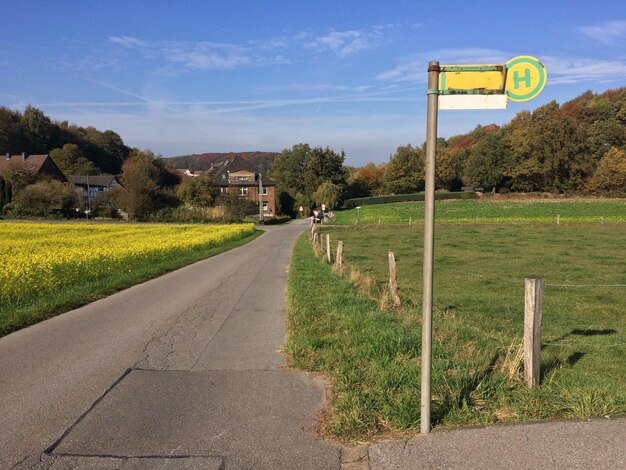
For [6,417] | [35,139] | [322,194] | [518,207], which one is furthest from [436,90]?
[35,139]

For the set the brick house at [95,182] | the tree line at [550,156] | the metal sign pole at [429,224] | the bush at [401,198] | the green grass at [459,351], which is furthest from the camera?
the brick house at [95,182]

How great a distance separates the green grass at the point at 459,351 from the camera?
4059 mm

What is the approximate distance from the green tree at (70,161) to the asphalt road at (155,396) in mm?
111143

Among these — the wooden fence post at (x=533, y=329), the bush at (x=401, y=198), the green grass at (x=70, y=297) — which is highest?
the bush at (x=401, y=198)

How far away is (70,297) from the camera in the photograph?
10.4m

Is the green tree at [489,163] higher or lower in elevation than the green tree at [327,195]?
higher

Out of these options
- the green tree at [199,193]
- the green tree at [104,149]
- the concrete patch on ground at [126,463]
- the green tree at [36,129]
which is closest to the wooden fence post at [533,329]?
the concrete patch on ground at [126,463]

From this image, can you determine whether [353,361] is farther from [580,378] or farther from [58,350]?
[58,350]

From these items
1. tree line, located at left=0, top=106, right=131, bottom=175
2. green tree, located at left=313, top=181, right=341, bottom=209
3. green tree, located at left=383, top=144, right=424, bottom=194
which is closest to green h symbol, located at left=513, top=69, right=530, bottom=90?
green tree, located at left=313, top=181, right=341, bottom=209

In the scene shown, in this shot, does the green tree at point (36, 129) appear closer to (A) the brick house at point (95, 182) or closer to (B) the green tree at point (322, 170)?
(A) the brick house at point (95, 182)

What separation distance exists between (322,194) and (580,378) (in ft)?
269

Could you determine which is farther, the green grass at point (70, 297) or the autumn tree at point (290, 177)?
the autumn tree at point (290, 177)

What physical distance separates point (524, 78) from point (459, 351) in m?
3.50

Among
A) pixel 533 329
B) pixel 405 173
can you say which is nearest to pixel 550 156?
pixel 405 173
